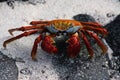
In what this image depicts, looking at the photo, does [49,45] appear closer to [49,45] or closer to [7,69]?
[49,45]

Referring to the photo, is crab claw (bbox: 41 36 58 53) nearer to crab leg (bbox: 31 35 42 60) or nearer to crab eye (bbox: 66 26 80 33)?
crab leg (bbox: 31 35 42 60)

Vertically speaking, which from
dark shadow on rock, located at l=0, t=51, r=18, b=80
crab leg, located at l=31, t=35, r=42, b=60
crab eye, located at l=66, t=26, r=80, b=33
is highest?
crab eye, located at l=66, t=26, r=80, b=33

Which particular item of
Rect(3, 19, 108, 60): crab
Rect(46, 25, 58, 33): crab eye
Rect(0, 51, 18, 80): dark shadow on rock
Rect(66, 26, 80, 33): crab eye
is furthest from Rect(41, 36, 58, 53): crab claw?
Rect(0, 51, 18, 80): dark shadow on rock

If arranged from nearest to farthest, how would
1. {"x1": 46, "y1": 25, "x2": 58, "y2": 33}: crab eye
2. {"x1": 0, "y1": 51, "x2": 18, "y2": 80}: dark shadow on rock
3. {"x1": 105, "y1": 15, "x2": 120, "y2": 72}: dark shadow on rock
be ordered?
{"x1": 0, "y1": 51, "x2": 18, "y2": 80}: dark shadow on rock < {"x1": 46, "y1": 25, "x2": 58, "y2": 33}: crab eye < {"x1": 105, "y1": 15, "x2": 120, "y2": 72}: dark shadow on rock

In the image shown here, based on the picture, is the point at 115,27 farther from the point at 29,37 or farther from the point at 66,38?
the point at 29,37

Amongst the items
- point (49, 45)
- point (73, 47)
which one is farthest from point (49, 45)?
point (73, 47)

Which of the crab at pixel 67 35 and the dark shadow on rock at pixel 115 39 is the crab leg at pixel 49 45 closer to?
the crab at pixel 67 35

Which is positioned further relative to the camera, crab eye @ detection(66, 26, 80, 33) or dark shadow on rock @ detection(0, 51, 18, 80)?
crab eye @ detection(66, 26, 80, 33)
